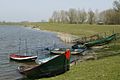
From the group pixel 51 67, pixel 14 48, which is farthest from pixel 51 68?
pixel 14 48

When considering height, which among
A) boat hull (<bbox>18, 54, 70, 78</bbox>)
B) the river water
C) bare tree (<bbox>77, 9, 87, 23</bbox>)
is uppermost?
bare tree (<bbox>77, 9, 87, 23</bbox>)

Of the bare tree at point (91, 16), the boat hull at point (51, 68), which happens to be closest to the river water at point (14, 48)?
the boat hull at point (51, 68)

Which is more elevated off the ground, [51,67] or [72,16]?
[72,16]

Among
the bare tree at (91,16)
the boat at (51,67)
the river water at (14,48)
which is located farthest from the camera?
the bare tree at (91,16)

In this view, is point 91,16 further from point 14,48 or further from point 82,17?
point 14,48

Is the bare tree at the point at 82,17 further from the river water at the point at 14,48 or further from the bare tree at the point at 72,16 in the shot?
the river water at the point at 14,48

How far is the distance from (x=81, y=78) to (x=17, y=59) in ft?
62.5

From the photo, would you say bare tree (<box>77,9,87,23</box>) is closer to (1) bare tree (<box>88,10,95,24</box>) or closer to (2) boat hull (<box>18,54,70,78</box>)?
(1) bare tree (<box>88,10,95,24</box>)

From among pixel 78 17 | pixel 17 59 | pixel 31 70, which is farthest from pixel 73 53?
pixel 78 17

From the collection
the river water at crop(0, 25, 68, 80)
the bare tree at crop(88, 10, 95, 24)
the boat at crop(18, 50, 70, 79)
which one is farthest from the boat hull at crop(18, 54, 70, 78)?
the bare tree at crop(88, 10, 95, 24)

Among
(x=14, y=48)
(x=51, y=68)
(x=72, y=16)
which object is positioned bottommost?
(x=14, y=48)

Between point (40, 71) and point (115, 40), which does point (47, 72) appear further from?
point (115, 40)

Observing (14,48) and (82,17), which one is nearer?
(14,48)

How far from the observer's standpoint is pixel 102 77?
1717 centimetres
